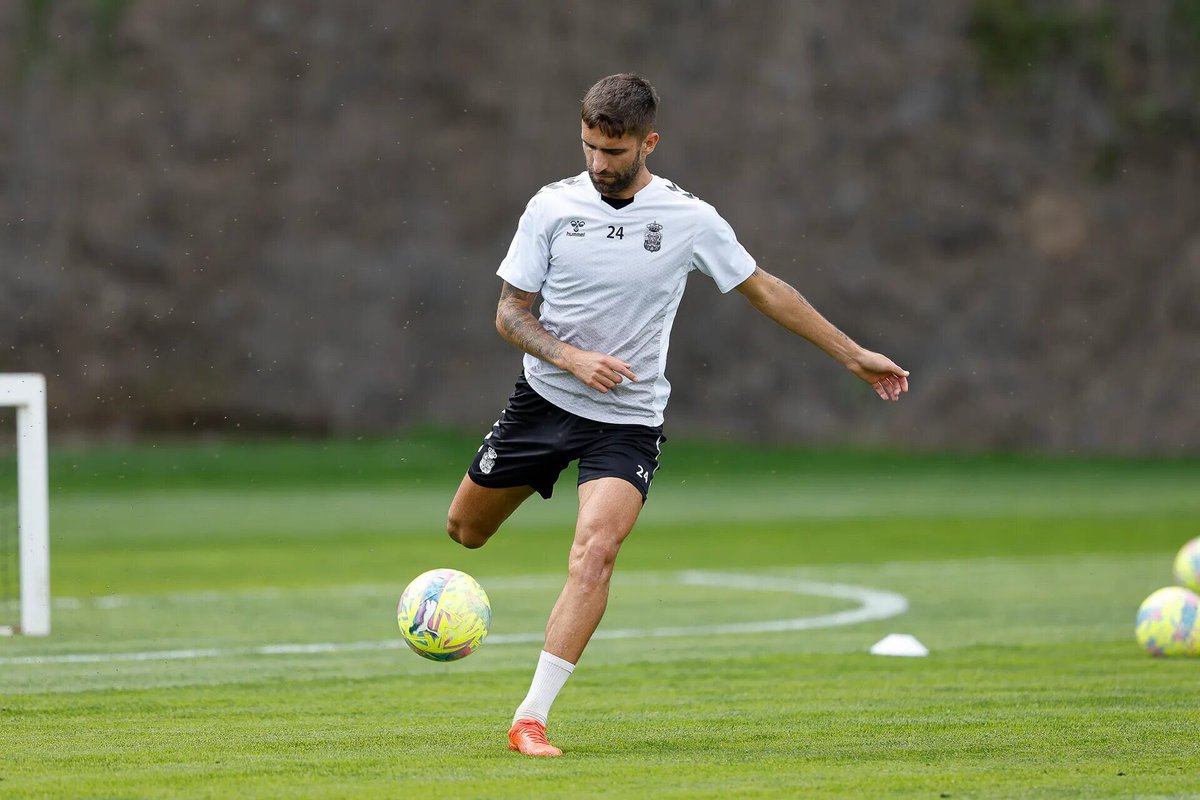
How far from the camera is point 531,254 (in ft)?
24.6

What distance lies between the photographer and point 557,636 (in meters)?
7.05

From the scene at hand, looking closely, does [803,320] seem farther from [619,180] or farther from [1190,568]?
[1190,568]

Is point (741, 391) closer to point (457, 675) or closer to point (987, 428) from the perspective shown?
point (987, 428)

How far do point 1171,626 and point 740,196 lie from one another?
79.0ft

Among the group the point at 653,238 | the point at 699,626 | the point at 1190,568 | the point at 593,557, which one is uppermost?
the point at 653,238

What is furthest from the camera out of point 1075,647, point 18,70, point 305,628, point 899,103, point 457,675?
point 899,103

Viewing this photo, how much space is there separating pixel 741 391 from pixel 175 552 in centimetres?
1686

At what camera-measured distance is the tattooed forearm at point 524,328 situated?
7.34m

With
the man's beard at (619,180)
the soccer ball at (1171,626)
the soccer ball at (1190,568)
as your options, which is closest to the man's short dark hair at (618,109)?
the man's beard at (619,180)

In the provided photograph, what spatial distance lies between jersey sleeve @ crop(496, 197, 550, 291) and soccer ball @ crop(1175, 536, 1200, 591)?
7.38 meters

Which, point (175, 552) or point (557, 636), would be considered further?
point (175, 552)

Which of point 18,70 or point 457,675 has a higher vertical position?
point 18,70

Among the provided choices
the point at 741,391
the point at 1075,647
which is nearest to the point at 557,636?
the point at 1075,647

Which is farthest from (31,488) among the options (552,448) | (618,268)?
(618,268)
